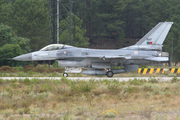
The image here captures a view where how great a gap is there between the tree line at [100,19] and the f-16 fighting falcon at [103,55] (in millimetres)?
28024

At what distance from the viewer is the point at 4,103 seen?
960 centimetres

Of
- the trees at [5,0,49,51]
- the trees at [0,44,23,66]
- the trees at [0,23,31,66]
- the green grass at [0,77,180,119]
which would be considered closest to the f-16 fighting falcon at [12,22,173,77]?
the green grass at [0,77,180,119]

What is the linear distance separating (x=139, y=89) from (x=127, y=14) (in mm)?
60887

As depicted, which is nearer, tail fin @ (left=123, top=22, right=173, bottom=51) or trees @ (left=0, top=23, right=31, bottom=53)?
tail fin @ (left=123, top=22, right=173, bottom=51)

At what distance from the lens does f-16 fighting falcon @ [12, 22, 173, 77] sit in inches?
742

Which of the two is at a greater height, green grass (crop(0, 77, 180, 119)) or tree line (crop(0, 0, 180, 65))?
tree line (crop(0, 0, 180, 65))

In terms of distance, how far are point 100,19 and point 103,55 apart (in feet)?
166

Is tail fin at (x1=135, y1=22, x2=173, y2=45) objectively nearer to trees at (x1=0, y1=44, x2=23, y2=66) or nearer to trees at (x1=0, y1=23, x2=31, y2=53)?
trees at (x1=0, y1=44, x2=23, y2=66)

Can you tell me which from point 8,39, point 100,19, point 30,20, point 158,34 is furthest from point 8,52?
point 100,19

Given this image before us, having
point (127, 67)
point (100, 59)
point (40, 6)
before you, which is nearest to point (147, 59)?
point (127, 67)

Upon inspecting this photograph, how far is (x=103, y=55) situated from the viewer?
→ 18.9 m

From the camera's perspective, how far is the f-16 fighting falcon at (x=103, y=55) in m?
18.9

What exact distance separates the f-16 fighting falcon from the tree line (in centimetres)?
2802

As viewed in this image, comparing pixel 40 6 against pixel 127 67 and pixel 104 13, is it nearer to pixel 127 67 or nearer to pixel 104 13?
pixel 104 13
